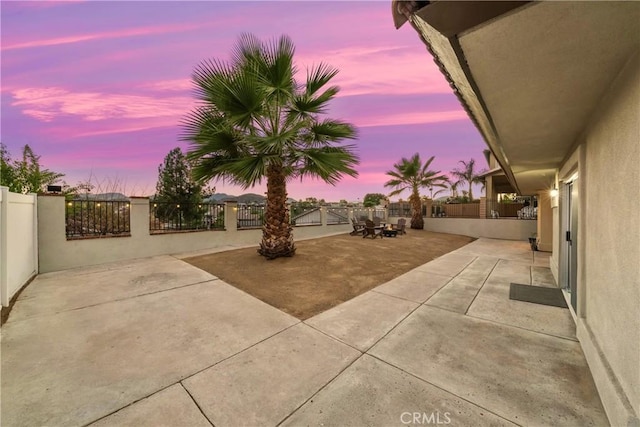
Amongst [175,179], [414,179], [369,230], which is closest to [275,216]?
[369,230]

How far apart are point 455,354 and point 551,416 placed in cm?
96

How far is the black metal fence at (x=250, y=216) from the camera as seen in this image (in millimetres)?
10859

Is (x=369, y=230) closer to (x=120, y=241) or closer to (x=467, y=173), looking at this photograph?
(x=120, y=241)

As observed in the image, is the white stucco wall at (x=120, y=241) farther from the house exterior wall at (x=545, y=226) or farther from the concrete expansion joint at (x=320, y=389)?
the house exterior wall at (x=545, y=226)

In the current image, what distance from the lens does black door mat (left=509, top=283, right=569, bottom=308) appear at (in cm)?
474

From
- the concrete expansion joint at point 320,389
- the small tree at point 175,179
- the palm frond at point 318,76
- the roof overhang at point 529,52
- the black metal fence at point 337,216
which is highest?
the palm frond at point 318,76

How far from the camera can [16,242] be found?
4699 mm

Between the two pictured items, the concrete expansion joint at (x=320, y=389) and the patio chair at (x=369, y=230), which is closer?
the concrete expansion joint at (x=320, y=389)

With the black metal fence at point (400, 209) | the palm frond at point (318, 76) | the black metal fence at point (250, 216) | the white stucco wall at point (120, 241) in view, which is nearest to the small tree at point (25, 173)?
the white stucco wall at point (120, 241)

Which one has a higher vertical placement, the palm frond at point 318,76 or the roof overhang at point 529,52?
the palm frond at point 318,76

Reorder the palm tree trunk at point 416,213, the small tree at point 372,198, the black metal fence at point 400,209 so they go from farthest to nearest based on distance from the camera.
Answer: the small tree at point 372,198 < the black metal fence at point 400,209 < the palm tree trunk at point 416,213

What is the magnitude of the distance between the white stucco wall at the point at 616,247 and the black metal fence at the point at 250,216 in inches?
389

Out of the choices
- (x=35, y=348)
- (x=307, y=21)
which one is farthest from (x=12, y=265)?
(x=307, y=21)

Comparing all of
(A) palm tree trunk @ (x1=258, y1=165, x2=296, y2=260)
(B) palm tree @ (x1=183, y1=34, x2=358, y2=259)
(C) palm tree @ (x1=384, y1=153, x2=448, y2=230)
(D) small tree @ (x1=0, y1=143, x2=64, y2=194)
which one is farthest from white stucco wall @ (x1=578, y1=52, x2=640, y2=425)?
(C) palm tree @ (x1=384, y1=153, x2=448, y2=230)
